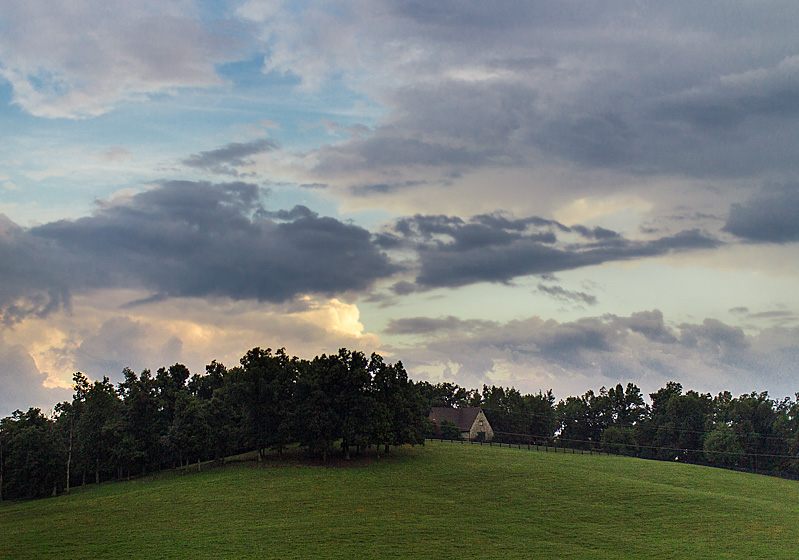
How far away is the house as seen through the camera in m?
140

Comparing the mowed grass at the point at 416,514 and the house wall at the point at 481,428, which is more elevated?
the house wall at the point at 481,428

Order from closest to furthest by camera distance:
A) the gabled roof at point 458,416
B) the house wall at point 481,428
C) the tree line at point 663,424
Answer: the tree line at point 663,424
the house wall at point 481,428
the gabled roof at point 458,416

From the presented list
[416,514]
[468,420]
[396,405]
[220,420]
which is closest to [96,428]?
[220,420]

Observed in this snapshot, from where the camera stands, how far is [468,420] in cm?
14312

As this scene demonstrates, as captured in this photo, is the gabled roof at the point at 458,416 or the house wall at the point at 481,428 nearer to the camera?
the house wall at the point at 481,428

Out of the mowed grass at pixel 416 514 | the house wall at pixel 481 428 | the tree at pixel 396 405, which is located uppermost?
the tree at pixel 396 405

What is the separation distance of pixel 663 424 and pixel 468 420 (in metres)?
41.3

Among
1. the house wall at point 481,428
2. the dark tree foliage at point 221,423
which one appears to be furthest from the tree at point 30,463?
the house wall at point 481,428

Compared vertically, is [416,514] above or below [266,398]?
below

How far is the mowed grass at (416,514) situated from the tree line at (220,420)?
4435 mm

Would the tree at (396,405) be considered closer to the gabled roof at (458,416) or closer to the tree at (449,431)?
the tree at (449,431)

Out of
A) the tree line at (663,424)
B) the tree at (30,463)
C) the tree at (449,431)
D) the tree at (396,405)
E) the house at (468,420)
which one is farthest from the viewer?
the house at (468,420)

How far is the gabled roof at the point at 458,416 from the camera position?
466ft

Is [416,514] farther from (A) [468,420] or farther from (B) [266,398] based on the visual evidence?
(A) [468,420]
